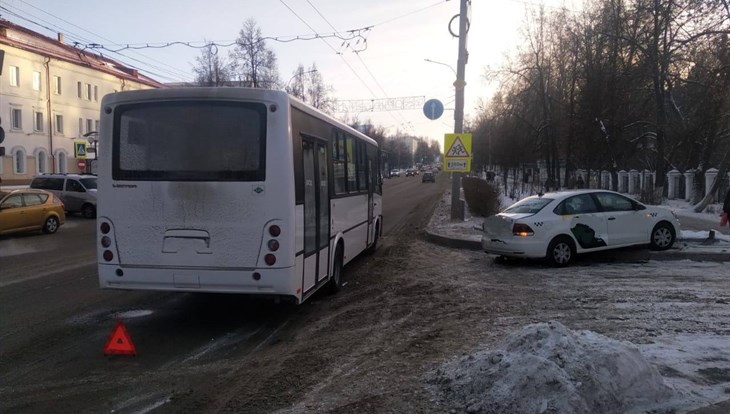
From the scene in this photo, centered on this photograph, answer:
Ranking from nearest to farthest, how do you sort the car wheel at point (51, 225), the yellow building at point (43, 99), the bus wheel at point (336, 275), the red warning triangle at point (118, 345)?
the red warning triangle at point (118, 345) < the bus wheel at point (336, 275) < the car wheel at point (51, 225) < the yellow building at point (43, 99)

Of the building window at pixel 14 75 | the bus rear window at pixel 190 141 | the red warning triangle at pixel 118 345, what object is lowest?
the red warning triangle at pixel 118 345

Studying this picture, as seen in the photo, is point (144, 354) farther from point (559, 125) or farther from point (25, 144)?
point (25, 144)

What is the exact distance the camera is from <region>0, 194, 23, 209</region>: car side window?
54.7 ft

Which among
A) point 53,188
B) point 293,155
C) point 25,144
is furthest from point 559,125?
point 25,144

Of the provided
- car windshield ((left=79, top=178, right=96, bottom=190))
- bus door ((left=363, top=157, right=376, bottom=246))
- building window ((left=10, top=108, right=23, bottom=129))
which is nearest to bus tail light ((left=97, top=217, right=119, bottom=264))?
bus door ((left=363, top=157, right=376, bottom=246))

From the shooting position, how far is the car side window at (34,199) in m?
17.4

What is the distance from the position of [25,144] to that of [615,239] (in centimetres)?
5143

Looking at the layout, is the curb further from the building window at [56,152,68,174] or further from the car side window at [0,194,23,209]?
the building window at [56,152,68,174]

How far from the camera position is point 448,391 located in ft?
15.0

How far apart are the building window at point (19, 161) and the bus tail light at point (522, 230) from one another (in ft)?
162

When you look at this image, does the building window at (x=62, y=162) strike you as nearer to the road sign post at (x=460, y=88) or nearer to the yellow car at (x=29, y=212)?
the yellow car at (x=29, y=212)

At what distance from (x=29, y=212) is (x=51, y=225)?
1020 millimetres

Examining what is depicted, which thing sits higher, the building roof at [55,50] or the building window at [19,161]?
the building roof at [55,50]

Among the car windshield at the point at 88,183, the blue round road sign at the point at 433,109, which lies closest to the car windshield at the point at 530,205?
the blue round road sign at the point at 433,109
